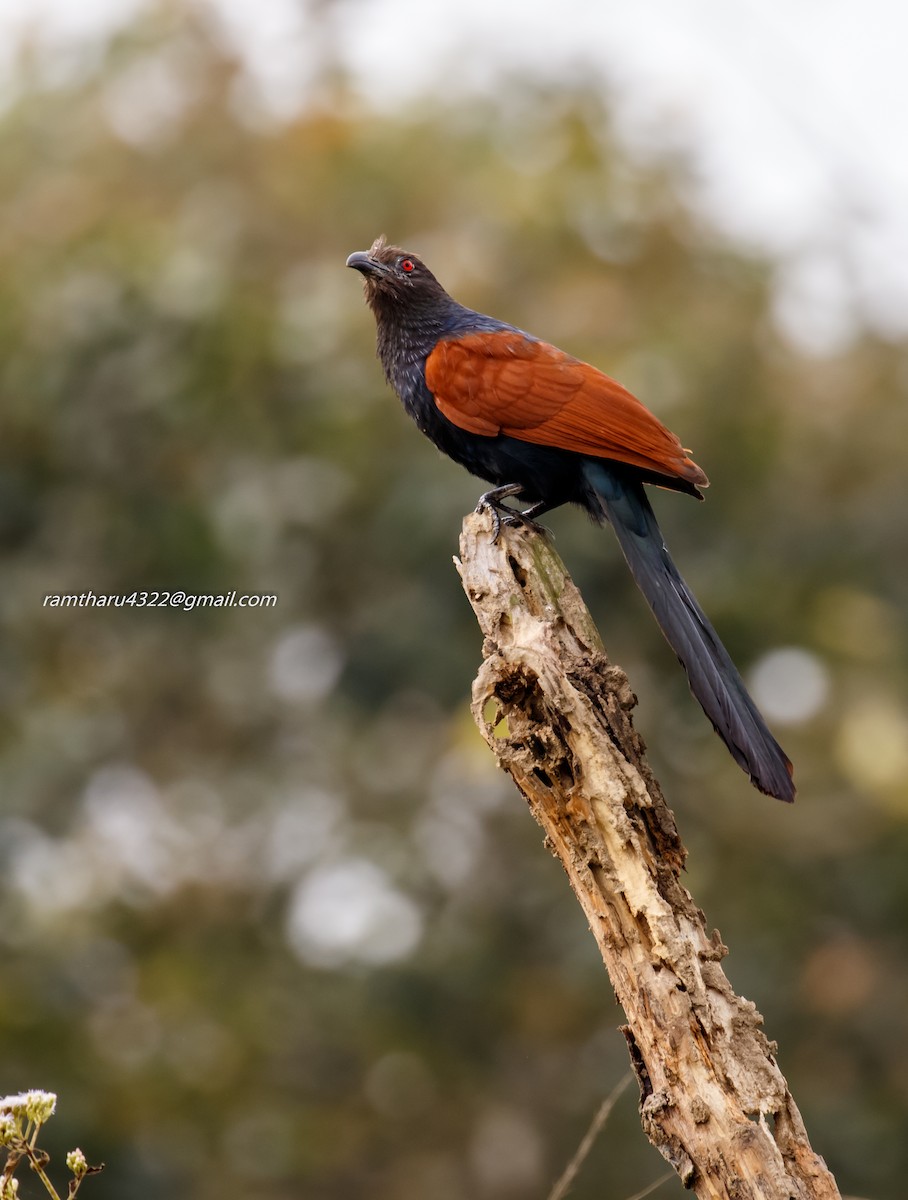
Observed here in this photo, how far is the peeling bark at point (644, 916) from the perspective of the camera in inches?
90.7

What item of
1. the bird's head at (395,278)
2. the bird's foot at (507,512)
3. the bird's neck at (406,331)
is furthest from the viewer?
the bird's head at (395,278)

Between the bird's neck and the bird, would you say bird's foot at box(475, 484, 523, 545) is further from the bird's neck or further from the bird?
the bird's neck

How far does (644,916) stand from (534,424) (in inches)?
63.3

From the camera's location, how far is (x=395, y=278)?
432 cm

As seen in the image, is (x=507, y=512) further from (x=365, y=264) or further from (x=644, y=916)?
(x=644, y=916)

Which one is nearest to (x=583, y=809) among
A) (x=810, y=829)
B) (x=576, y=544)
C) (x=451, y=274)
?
(x=576, y=544)

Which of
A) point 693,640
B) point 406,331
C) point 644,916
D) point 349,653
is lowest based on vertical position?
point 644,916

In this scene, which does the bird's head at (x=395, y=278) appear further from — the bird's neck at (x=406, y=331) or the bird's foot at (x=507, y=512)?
the bird's foot at (x=507, y=512)

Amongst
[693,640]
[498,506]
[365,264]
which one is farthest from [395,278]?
[693,640]

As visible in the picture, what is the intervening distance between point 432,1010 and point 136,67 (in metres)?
6.60

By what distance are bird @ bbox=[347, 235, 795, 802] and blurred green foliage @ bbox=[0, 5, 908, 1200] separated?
12.2 feet

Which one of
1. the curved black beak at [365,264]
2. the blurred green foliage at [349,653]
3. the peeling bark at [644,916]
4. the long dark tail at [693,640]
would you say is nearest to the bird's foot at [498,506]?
the long dark tail at [693,640]

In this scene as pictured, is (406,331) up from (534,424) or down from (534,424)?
up

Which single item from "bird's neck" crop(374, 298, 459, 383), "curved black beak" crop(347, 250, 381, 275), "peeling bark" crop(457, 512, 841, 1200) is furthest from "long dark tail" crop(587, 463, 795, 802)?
"curved black beak" crop(347, 250, 381, 275)
